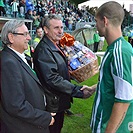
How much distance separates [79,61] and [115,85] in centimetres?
98

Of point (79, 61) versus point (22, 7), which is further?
point (22, 7)

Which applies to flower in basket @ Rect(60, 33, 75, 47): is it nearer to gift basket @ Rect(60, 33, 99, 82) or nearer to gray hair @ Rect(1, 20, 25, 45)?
gift basket @ Rect(60, 33, 99, 82)

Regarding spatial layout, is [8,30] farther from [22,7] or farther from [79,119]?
[22,7]

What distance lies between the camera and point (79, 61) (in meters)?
2.61

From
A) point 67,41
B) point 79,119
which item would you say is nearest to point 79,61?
point 67,41

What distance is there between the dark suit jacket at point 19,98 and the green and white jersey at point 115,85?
1.60 ft

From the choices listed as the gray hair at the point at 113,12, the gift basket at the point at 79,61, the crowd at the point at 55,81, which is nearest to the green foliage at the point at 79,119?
the crowd at the point at 55,81

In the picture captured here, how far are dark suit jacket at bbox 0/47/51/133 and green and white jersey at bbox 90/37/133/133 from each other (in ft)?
1.60

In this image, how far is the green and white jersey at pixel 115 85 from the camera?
162 cm

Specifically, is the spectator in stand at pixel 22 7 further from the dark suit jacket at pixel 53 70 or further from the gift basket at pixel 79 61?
the dark suit jacket at pixel 53 70

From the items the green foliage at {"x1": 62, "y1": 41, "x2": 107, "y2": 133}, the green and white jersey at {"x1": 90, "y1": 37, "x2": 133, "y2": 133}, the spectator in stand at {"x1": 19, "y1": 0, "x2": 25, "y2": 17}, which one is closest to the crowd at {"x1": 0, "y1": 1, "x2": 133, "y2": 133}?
the green and white jersey at {"x1": 90, "y1": 37, "x2": 133, "y2": 133}

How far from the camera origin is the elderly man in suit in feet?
6.30

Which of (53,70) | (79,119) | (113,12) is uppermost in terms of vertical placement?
(113,12)

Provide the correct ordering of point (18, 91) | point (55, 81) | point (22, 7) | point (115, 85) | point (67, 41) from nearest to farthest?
point (115, 85), point (18, 91), point (55, 81), point (67, 41), point (22, 7)
